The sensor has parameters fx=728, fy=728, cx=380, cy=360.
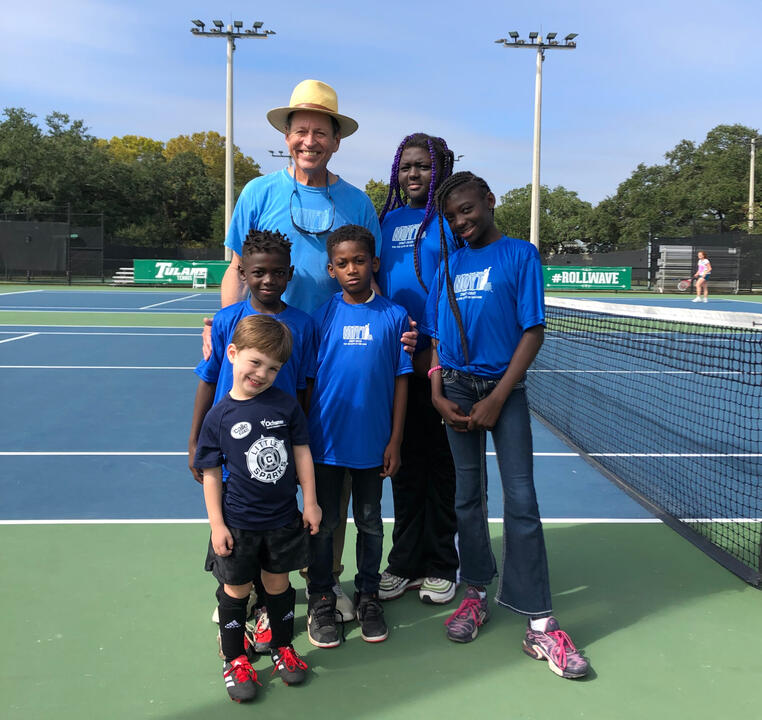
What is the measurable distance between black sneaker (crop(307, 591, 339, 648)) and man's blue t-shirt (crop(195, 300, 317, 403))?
83cm

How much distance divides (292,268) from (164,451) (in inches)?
130

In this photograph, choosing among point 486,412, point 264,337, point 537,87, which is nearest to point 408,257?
point 486,412

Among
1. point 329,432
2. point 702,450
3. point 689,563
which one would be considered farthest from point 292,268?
point 702,450

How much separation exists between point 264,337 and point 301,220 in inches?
28.0

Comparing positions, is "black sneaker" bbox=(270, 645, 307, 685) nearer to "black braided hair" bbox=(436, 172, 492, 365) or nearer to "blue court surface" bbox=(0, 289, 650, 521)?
"black braided hair" bbox=(436, 172, 492, 365)

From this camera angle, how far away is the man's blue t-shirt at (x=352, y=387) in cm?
282

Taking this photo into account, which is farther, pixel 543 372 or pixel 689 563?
pixel 543 372

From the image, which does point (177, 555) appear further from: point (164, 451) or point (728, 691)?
point (728, 691)

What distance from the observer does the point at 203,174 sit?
6050 centimetres

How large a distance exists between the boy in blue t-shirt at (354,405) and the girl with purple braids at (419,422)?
282 millimetres

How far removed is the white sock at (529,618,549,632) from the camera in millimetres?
2748

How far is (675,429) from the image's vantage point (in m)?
6.61

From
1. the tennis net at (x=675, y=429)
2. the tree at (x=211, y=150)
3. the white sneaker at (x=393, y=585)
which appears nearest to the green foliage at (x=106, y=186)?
the tree at (x=211, y=150)

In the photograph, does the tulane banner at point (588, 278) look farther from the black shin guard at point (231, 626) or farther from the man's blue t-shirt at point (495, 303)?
the black shin guard at point (231, 626)
